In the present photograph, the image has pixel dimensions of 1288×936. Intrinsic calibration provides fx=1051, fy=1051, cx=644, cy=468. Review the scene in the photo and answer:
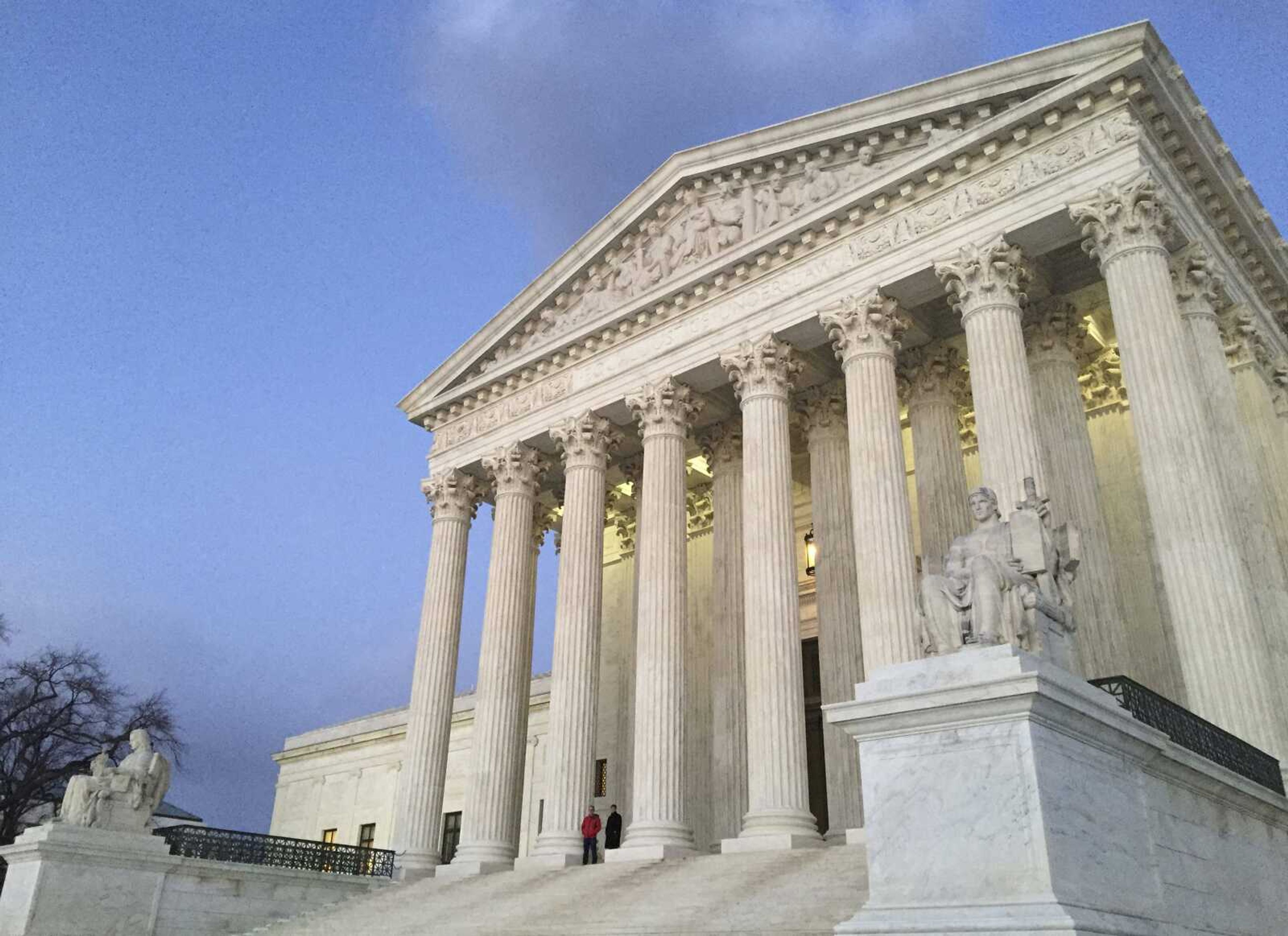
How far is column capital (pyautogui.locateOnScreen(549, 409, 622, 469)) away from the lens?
88.2ft

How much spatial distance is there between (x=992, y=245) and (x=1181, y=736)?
34.5 ft

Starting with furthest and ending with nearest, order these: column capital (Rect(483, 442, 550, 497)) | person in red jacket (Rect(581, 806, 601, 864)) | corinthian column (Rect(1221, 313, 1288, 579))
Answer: column capital (Rect(483, 442, 550, 497)), person in red jacket (Rect(581, 806, 601, 864)), corinthian column (Rect(1221, 313, 1288, 579))

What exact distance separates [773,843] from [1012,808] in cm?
1087

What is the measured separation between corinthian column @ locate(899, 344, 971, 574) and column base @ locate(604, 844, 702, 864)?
750 cm

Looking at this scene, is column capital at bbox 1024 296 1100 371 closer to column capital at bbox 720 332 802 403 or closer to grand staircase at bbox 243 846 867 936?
column capital at bbox 720 332 802 403

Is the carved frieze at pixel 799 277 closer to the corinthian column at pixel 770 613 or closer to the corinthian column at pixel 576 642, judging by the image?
the corinthian column at pixel 770 613

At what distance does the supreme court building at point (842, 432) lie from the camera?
60.3ft

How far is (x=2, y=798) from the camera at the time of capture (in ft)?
129

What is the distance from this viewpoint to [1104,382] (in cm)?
2461

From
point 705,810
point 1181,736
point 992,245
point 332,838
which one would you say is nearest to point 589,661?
point 705,810

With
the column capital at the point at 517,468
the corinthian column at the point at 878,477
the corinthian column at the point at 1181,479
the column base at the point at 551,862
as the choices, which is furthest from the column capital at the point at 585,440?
the corinthian column at the point at 1181,479

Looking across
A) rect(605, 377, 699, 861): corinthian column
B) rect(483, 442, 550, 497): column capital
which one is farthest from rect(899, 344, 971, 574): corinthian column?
rect(483, 442, 550, 497): column capital

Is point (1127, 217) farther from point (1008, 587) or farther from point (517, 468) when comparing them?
point (517, 468)

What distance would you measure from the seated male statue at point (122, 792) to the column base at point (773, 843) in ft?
40.1
